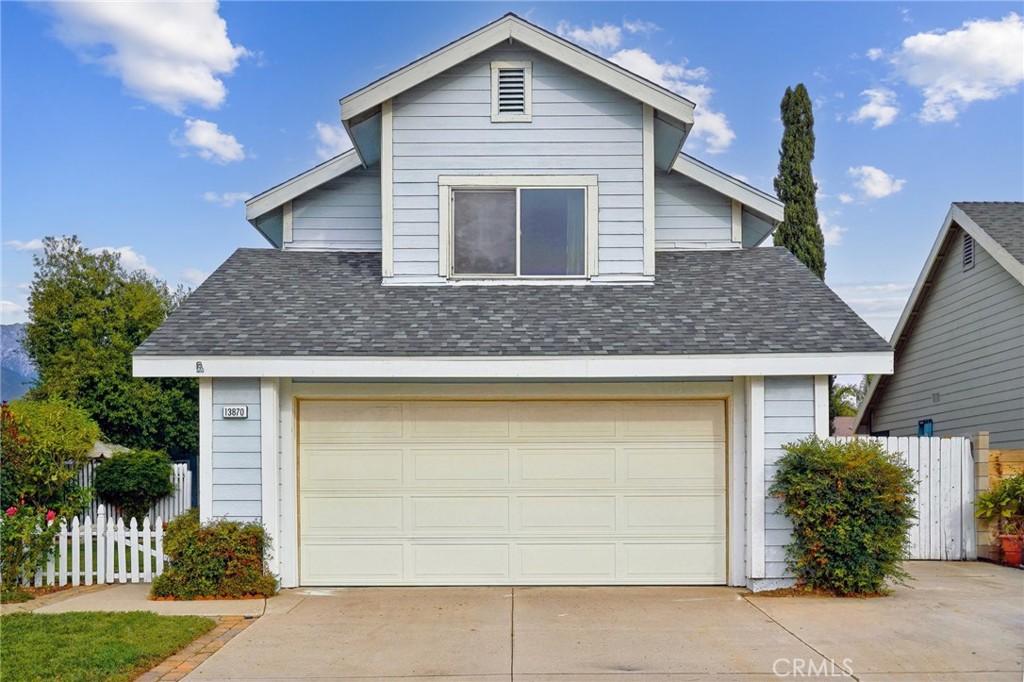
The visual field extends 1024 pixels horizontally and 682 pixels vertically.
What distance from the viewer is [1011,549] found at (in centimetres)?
1104

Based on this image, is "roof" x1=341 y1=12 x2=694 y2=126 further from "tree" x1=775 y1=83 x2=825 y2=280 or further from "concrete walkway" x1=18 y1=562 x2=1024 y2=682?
"tree" x1=775 y1=83 x2=825 y2=280

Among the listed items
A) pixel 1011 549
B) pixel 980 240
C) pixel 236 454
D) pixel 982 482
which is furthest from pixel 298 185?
pixel 980 240

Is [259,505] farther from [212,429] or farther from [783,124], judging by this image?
[783,124]

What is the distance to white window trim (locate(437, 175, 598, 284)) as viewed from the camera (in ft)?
34.0

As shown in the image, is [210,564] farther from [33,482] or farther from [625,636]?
[625,636]

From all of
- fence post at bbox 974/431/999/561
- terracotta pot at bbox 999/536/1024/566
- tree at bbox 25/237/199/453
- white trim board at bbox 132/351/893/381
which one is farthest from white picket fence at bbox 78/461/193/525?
terracotta pot at bbox 999/536/1024/566

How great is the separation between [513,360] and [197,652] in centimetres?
394

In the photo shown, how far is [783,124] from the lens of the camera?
838 inches

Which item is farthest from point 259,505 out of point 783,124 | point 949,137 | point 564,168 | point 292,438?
point 783,124

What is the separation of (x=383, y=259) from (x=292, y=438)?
2.48 meters

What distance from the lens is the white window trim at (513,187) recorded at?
34.0 feet

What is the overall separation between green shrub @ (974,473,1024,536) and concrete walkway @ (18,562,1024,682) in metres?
1.98

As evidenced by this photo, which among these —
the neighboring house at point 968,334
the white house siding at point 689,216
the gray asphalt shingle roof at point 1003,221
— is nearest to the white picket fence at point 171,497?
the white house siding at point 689,216

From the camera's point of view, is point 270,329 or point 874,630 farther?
point 270,329
